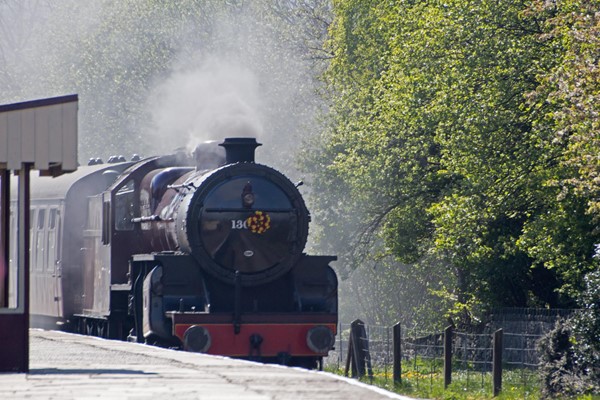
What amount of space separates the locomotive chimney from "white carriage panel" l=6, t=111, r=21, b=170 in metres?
6.04

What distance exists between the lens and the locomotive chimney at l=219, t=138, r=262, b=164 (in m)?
18.6

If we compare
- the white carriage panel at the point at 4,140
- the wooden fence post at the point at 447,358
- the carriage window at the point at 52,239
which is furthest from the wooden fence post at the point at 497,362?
the carriage window at the point at 52,239

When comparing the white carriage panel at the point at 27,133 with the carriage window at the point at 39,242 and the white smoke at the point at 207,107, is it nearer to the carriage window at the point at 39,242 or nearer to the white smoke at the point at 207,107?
the white smoke at the point at 207,107

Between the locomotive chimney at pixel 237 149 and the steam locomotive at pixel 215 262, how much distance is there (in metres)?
0.01

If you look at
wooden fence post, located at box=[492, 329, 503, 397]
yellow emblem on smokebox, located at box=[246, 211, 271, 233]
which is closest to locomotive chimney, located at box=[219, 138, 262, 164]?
yellow emblem on smokebox, located at box=[246, 211, 271, 233]

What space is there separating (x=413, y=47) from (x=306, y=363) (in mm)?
10437

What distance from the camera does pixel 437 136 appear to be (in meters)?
25.7

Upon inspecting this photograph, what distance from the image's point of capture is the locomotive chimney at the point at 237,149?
18578 mm

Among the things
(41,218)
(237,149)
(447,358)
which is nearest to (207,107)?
(41,218)

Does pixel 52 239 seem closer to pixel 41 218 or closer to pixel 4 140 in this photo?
pixel 41 218

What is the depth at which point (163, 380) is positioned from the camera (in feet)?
38.0

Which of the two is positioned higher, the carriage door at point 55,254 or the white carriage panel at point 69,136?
the white carriage panel at point 69,136

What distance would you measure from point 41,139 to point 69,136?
28cm

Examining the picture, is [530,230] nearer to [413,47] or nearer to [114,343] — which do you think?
[413,47]
